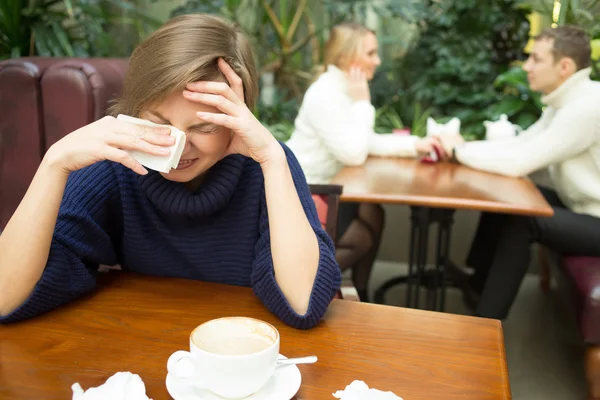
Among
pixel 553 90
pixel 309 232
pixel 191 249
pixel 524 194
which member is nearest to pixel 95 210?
pixel 191 249

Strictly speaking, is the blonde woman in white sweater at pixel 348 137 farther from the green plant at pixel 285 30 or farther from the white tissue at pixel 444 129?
the green plant at pixel 285 30

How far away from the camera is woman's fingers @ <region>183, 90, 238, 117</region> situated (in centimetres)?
93

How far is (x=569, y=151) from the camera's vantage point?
93.7 inches

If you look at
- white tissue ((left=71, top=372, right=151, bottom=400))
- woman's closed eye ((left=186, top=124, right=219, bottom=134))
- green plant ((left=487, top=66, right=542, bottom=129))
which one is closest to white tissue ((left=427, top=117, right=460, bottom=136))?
green plant ((left=487, top=66, right=542, bottom=129))

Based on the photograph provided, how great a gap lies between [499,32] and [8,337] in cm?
354

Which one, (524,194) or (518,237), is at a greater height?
(524,194)

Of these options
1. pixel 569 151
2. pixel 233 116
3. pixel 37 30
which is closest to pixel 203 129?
pixel 233 116

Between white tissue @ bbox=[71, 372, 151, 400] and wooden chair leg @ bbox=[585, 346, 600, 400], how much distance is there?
1849 millimetres

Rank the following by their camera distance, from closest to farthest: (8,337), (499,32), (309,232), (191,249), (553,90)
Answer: (8,337) < (309,232) < (191,249) < (553,90) < (499,32)

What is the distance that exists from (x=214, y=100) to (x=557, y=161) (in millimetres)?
1983

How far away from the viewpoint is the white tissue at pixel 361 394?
691mm

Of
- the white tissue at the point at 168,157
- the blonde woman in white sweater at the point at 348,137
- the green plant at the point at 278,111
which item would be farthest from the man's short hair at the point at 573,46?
the white tissue at the point at 168,157

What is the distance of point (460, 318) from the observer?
0.93m

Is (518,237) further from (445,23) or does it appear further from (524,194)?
(445,23)
